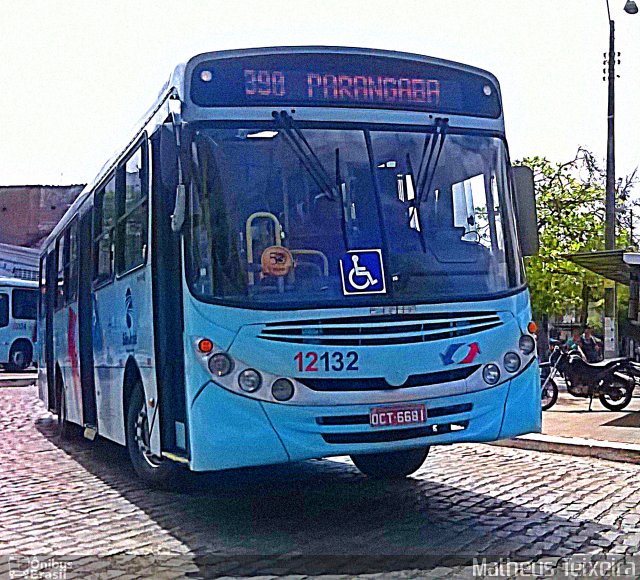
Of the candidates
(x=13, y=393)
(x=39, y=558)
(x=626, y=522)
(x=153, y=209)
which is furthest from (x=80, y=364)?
(x=13, y=393)

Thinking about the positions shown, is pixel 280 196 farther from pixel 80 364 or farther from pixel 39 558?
pixel 80 364

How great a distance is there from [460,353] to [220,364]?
1697 mm

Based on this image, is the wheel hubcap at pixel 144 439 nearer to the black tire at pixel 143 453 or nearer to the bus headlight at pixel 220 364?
the black tire at pixel 143 453

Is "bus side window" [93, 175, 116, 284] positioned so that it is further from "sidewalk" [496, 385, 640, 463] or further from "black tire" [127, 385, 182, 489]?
"sidewalk" [496, 385, 640, 463]

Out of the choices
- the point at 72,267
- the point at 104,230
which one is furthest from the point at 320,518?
the point at 72,267

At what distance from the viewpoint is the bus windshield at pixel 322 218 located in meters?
7.25

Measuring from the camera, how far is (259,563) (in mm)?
6539

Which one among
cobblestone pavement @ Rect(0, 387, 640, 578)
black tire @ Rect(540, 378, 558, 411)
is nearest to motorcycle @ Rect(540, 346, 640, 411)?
black tire @ Rect(540, 378, 558, 411)

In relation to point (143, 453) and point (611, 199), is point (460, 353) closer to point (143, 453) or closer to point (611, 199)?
point (143, 453)

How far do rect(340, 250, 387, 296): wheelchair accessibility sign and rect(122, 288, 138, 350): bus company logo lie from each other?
237cm

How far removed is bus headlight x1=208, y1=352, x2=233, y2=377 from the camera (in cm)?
705

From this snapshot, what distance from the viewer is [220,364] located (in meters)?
7.07

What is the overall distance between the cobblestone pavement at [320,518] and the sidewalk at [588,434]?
0.41 m

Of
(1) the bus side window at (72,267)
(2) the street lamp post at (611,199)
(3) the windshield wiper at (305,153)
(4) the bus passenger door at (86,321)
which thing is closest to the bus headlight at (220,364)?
(3) the windshield wiper at (305,153)
